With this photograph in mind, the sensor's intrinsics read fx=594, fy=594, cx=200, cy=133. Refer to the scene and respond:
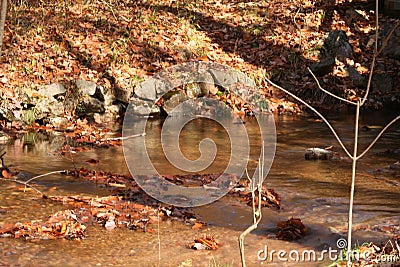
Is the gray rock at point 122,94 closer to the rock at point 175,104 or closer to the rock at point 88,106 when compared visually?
the rock at point 88,106

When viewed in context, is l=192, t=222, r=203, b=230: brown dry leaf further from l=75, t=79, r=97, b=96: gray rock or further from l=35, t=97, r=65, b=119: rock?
l=75, t=79, r=97, b=96: gray rock

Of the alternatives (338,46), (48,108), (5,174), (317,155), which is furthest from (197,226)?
(338,46)

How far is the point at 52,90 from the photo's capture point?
1222cm

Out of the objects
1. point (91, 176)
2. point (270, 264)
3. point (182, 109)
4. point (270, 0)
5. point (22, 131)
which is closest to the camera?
point (270, 264)

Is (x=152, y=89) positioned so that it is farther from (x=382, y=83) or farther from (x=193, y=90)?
(x=382, y=83)

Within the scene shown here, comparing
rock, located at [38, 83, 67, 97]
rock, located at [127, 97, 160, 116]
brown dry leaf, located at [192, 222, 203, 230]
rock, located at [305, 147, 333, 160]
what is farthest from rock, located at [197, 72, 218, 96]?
brown dry leaf, located at [192, 222, 203, 230]

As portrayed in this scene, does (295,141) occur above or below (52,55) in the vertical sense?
below

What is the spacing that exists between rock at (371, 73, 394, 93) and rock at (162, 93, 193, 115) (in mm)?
4775

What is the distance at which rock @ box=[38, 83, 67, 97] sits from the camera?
39.8 ft

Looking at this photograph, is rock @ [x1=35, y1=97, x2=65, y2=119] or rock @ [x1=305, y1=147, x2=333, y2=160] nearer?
rock @ [x1=305, y1=147, x2=333, y2=160]

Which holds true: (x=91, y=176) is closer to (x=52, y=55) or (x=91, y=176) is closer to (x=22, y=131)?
(x=22, y=131)

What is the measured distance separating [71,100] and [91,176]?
5134 millimetres

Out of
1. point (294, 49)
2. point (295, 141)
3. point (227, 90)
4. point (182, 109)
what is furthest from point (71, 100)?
point (294, 49)

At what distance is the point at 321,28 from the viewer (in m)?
16.5
